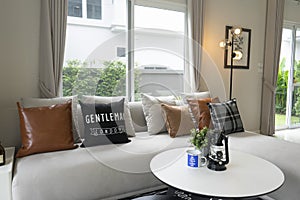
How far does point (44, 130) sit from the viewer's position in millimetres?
2033

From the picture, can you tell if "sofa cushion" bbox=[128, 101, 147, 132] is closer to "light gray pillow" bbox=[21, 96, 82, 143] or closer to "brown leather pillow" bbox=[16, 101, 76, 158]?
"light gray pillow" bbox=[21, 96, 82, 143]

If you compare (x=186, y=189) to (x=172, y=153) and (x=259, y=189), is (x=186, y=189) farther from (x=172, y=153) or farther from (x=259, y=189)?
(x=172, y=153)

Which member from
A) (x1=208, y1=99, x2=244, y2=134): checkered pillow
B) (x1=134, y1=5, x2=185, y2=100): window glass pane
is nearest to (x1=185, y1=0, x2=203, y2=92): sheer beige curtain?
(x1=134, y1=5, x2=185, y2=100): window glass pane

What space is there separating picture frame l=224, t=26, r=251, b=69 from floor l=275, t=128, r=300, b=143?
57.8 inches

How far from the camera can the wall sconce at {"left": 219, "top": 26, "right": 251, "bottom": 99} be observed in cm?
387

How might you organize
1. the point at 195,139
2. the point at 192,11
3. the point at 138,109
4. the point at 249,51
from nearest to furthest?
the point at 195,139 < the point at 138,109 < the point at 192,11 < the point at 249,51

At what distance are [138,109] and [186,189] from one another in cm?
159

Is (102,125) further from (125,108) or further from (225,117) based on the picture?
(225,117)

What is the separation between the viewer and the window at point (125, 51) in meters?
2.92

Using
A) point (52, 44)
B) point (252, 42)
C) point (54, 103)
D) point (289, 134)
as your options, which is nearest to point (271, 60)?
point (252, 42)

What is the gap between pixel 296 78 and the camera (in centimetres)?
504

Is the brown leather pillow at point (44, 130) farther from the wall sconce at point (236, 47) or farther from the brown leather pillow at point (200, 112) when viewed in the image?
the wall sconce at point (236, 47)

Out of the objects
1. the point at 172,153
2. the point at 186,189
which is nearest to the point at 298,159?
the point at 172,153

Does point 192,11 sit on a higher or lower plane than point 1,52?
higher
